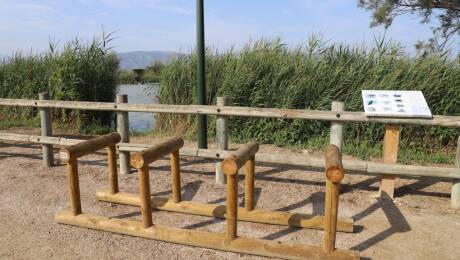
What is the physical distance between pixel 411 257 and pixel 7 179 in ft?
15.9

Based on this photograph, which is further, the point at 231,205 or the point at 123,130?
the point at 123,130

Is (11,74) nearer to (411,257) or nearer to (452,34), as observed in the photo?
(411,257)

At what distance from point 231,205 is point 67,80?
672 cm

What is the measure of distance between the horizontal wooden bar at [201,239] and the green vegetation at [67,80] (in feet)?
16.8

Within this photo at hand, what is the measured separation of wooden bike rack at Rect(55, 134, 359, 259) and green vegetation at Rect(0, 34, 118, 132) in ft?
16.3

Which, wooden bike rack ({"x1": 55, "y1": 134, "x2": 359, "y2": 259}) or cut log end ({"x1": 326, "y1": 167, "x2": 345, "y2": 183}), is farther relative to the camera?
wooden bike rack ({"x1": 55, "y1": 134, "x2": 359, "y2": 259})

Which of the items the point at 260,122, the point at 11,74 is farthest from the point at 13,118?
the point at 260,122

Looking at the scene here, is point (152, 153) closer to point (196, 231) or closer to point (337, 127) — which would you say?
point (196, 231)

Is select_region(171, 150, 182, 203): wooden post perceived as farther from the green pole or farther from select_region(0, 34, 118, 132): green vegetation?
select_region(0, 34, 118, 132): green vegetation

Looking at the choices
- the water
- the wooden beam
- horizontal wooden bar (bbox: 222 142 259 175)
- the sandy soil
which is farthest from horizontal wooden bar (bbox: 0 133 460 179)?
the water

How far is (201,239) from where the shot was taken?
3.36 m

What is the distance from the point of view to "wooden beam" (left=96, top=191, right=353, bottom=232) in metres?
3.71

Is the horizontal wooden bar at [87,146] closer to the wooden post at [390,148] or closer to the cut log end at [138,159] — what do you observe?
the cut log end at [138,159]

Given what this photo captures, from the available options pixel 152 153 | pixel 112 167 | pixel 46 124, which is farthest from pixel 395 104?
pixel 46 124
